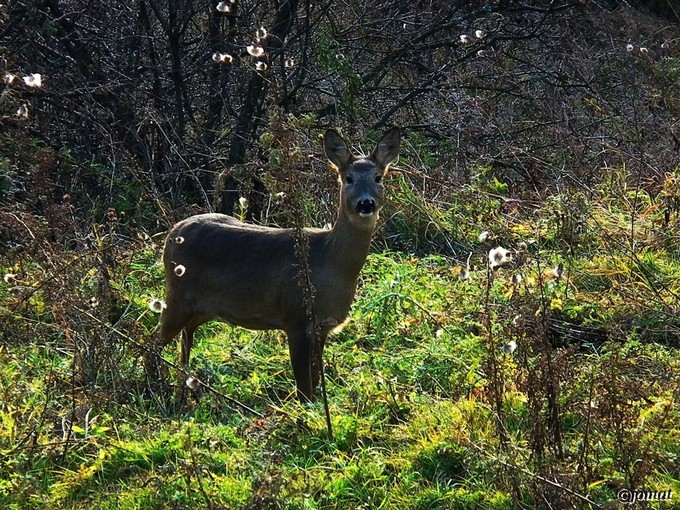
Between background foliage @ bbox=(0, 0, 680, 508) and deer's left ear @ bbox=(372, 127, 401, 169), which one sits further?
deer's left ear @ bbox=(372, 127, 401, 169)

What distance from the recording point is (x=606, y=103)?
36.2 ft

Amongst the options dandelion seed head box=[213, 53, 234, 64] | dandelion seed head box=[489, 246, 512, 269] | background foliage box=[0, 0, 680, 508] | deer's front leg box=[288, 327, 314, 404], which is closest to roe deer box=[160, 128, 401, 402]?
deer's front leg box=[288, 327, 314, 404]

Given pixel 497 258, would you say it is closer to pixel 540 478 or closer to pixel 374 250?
pixel 540 478

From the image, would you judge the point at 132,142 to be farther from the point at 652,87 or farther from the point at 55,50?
the point at 652,87

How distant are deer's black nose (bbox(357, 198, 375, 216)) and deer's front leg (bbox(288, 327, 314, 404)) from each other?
29.1 inches

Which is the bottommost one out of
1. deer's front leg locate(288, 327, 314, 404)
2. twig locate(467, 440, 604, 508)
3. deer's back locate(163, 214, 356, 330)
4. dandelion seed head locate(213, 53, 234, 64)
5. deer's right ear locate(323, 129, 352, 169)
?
twig locate(467, 440, 604, 508)

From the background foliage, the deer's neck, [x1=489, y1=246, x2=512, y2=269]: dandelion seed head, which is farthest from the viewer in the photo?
the deer's neck

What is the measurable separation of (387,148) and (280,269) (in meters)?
1.04

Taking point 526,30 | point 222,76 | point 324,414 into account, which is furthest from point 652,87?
point 324,414

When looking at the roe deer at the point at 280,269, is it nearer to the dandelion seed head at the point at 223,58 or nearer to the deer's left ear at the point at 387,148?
the deer's left ear at the point at 387,148

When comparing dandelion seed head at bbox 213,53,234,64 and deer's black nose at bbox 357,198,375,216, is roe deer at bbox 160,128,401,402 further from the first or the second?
dandelion seed head at bbox 213,53,234,64

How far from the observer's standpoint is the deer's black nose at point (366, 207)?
6402 mm

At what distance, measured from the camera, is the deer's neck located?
6516 mm

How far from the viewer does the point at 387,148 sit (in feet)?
22.8
